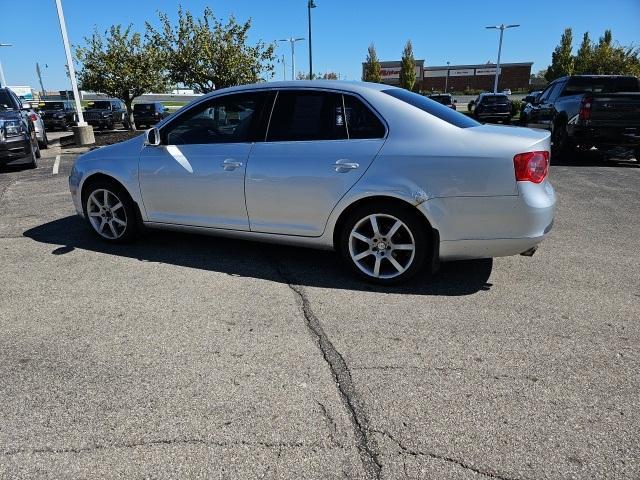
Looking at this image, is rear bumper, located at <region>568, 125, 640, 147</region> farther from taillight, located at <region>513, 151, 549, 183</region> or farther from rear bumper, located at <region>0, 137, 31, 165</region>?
rear bumper, located at <region>0, 137, 31, 165</region>

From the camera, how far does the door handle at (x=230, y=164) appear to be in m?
4.27

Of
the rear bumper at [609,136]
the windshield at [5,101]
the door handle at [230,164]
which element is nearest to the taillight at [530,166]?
the door handle at [230,164]

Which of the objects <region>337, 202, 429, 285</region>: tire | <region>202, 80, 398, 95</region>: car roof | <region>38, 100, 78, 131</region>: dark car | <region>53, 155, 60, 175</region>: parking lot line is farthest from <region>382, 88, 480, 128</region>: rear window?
<region>38, 100, 78, 131</region>: dark car

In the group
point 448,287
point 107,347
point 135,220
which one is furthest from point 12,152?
point 448,287

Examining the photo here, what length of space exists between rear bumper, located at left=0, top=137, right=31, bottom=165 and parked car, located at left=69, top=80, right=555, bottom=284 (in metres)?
6.72

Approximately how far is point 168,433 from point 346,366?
106cm

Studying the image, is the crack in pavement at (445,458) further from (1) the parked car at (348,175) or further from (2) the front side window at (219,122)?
(2) the front side window at (219,122)

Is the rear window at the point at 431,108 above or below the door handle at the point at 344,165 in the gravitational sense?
above

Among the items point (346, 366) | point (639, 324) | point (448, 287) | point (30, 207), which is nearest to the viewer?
point (346, 366)

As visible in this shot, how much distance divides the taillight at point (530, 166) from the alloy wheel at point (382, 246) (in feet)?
3.04

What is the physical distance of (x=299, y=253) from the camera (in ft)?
16.1

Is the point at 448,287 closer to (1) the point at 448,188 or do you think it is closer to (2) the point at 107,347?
(1) the point at 448,188

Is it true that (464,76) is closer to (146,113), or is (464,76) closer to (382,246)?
(146,113)

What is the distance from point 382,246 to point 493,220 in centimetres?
89
